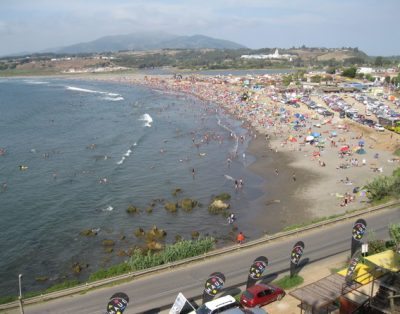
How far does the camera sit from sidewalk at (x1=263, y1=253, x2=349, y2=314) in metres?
17.0

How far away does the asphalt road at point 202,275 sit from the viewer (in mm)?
18438

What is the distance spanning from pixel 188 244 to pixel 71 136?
49.1 m

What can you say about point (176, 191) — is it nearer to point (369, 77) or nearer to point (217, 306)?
point (217, 306)

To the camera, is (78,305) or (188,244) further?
(188,244)

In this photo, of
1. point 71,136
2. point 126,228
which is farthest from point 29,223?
point 71,136

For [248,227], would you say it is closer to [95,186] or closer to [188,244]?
[188,244]

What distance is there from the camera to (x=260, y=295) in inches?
672

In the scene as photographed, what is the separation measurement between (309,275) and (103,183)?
93.3 feet

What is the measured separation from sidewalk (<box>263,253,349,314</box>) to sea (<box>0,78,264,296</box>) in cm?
1011

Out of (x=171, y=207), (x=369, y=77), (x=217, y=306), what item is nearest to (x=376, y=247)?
(x=217, y=306)

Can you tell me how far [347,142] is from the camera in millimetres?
56188

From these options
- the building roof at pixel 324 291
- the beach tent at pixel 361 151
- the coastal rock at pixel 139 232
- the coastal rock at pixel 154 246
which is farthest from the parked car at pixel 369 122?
the building roof at pixel 324 291

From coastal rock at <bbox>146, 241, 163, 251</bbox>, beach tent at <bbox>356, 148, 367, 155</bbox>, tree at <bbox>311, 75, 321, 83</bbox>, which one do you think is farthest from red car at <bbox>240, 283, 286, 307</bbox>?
tree at <bbox>311, 75, 321, 83</bbox>

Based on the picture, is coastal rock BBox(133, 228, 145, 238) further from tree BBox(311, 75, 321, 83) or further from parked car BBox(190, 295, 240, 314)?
tree BBox(311, 75, 321, 83)
